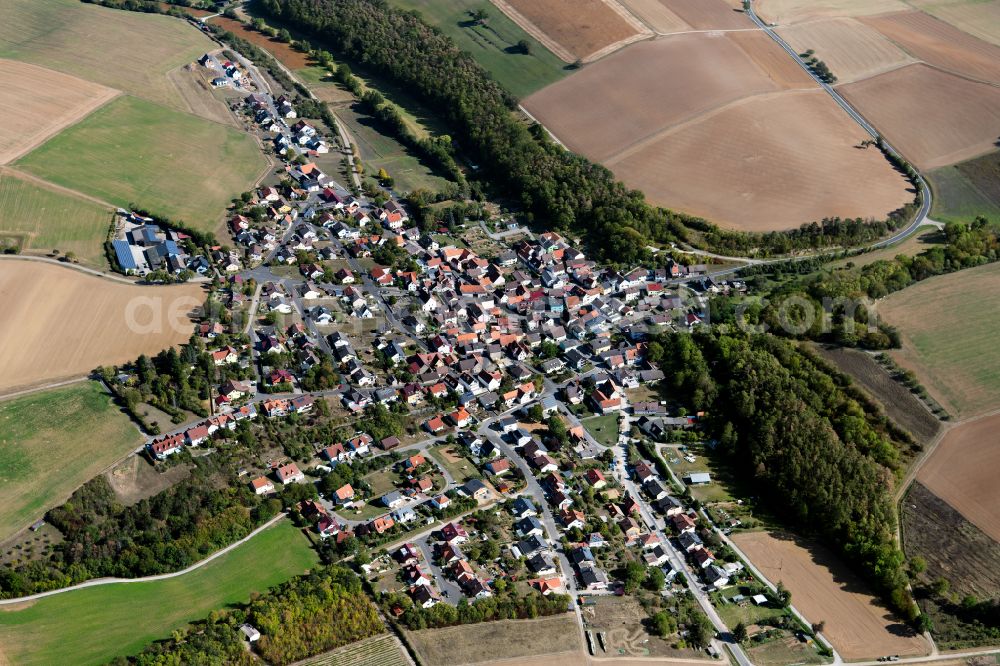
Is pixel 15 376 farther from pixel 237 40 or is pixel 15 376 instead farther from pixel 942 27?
pixel 942 27

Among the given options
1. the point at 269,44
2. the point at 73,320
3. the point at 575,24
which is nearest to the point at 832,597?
the point at 73,320

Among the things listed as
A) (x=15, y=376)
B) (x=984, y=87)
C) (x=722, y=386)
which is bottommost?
(x=15, y=376)

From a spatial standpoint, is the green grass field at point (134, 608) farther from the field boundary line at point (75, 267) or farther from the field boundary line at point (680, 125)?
the field boundary line at point (680, 125)

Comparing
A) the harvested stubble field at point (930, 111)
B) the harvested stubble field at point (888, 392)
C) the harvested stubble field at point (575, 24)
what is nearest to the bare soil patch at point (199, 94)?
the harvested stubble field at point (575, 24)

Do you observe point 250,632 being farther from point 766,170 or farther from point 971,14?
point 971,14

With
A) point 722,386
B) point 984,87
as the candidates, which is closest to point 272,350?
point 722,386

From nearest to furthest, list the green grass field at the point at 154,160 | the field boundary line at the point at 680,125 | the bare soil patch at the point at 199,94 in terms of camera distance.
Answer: the green grass field at the point at 154,160 → the field boundary line at the point at 680,125 → the bare soil patch at the point at 199,94

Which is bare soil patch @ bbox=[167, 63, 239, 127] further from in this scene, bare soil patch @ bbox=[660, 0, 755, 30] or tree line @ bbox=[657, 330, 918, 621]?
bare soil patch @ bbox=[660, 0, 755, 30]
